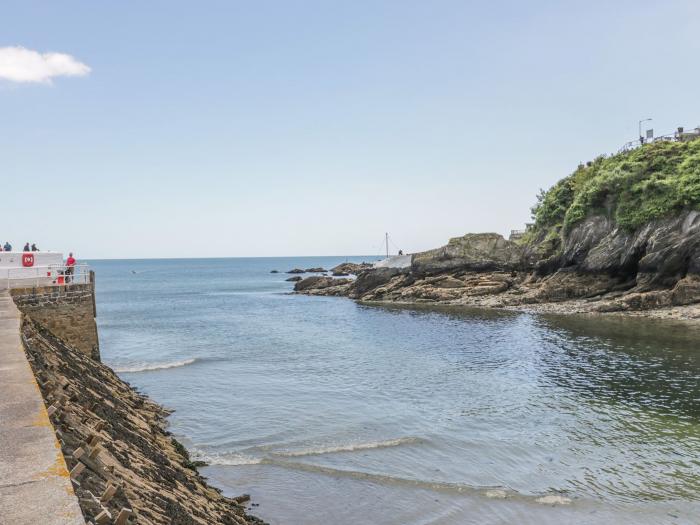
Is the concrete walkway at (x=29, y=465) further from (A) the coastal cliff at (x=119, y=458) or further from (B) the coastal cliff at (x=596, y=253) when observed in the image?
(B) the coastal cliff at (x=596, y=253)

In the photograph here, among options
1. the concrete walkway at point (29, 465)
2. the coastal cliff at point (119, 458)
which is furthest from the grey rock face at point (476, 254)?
the concrete walkway at point (29, 465)

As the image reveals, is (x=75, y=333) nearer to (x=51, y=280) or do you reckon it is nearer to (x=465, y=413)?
(x=51, y=280)

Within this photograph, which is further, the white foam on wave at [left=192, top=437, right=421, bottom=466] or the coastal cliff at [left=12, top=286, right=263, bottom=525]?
the white foam on wave at [left=192, top=437, right=421, bottom=466]

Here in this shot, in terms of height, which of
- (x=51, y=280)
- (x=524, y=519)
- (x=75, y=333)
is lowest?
(x=524, y=519)

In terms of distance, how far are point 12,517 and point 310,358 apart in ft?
91.5

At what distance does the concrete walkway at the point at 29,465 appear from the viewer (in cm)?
465

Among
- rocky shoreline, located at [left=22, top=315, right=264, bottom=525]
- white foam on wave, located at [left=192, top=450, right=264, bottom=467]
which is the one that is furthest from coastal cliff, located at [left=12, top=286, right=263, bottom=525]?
white foam on wave, located at [left=192, top=450, right=264, bottom=467]

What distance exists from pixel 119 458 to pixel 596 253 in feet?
162

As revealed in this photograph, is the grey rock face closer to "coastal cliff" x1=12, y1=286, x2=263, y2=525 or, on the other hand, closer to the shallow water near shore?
the shallow water near shore

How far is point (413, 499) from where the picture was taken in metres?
13.4

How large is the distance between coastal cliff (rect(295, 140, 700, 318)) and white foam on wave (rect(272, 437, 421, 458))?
32.6 meters

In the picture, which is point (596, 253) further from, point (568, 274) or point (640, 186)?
point (640, 186)

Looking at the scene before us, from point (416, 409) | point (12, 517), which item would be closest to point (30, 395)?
point (12, 517)

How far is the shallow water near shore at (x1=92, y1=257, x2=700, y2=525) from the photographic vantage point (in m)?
13.2
